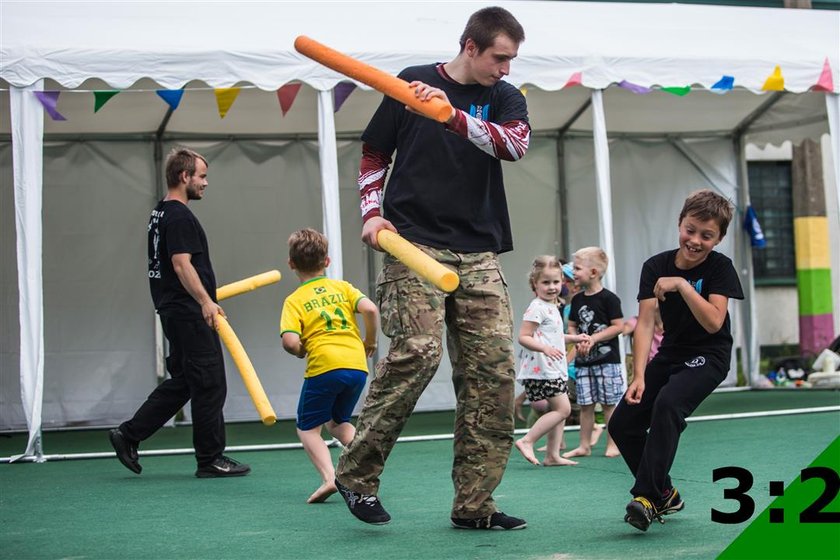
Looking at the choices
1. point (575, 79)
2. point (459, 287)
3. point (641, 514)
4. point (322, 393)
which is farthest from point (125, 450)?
point (575, 79)

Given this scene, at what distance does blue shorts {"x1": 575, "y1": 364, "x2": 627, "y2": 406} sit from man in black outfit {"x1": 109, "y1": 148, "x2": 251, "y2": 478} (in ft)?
7.35

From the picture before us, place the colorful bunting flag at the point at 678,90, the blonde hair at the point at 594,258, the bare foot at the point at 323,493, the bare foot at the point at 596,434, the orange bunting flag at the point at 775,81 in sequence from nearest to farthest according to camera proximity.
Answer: the bare foot at the point at 323,493 < the blonde hair at the point at 594,258 < the bare foot at the point at 596,434 < the colorful bunting flag at the point at 678,90 < the orange bunting flag at the point at 775,81

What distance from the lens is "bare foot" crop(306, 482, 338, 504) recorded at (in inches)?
216

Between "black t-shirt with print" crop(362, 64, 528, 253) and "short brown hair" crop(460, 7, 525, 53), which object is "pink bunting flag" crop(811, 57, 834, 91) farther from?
"short brown hair" crop(460, 7, 525, 53)

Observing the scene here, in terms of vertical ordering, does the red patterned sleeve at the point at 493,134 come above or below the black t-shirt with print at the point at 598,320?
above

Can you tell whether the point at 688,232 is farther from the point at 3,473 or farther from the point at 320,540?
the point at 3,473

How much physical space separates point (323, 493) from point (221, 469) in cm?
148

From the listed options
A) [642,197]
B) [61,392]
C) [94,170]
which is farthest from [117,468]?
[642,197]

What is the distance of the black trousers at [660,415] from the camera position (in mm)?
4379

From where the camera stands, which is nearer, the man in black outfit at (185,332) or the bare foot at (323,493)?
the bare foot at (323,493)

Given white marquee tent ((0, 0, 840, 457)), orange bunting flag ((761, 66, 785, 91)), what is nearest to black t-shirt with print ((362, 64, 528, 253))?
white marquee tent ((0, 0, 840, 457))

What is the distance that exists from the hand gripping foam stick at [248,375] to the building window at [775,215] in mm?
13616

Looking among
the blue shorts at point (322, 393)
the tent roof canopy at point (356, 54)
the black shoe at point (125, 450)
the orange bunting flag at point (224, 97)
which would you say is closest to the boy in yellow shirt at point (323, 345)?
the blue shorts at point (322, 393)

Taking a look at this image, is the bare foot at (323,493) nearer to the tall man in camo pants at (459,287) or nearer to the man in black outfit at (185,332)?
the tall man in camo pants at (459,287)
